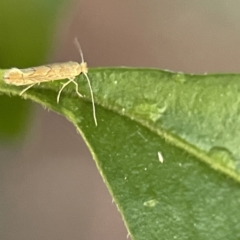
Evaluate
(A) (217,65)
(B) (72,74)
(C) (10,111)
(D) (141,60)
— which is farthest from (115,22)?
(B) (72,74)

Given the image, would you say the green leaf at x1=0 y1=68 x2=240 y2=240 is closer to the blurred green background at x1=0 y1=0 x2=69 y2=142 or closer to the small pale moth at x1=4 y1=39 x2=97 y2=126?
the small pale moth at x1=4 y1=39 x2=97 y2=126

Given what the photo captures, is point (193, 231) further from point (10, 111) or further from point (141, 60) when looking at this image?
point (141, 60)

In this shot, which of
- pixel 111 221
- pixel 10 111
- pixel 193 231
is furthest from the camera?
pixel 111 221

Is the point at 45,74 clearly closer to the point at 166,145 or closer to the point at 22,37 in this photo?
the point at 166,145

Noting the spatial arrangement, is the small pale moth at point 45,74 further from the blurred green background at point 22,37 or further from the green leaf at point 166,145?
the blurred green background at point 22,37

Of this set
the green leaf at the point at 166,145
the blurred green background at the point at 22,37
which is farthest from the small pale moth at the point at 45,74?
the blurred green background at the point at 22,37

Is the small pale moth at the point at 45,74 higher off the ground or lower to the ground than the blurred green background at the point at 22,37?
lower

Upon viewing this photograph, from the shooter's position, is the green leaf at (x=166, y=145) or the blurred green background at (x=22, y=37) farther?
the blurred green background at (x=22, y=37)

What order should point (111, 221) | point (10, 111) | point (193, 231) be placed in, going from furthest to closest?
point (111, 221)
point (10, 111)
point (193, 231)
